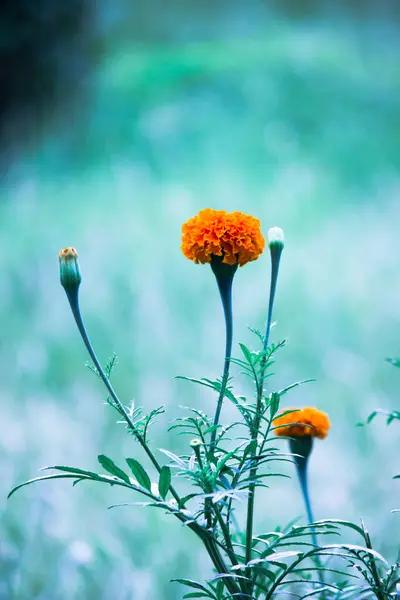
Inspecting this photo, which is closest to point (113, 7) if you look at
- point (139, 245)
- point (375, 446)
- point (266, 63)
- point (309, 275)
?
point (266, 63)

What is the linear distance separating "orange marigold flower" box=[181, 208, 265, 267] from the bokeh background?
25.9 inches

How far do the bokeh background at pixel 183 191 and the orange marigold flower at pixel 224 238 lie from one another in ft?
2.16

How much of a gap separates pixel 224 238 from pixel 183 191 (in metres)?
0.80

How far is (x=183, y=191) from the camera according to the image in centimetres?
128

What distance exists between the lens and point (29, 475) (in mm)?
1101

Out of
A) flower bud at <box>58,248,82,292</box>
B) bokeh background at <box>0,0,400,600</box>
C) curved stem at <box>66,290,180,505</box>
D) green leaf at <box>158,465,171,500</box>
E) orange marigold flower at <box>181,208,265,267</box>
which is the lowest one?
green leaf at <box>158,465,171,500</box>

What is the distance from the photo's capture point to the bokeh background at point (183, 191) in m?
1.16

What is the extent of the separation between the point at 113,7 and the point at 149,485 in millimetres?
1067

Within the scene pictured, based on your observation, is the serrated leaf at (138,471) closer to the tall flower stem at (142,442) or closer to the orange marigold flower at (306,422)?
the tall flower stem at (142,442)

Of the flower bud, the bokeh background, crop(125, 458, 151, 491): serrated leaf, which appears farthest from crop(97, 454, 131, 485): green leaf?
the bokeh background

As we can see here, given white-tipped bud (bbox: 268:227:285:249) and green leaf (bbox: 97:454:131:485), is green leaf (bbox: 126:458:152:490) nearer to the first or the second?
green leaf (bbox: 97:454:131:485)

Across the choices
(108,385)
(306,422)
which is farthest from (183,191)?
(108,385)

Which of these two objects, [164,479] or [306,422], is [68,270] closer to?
[164,479]

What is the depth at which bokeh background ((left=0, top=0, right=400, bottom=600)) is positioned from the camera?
1.16 meters
